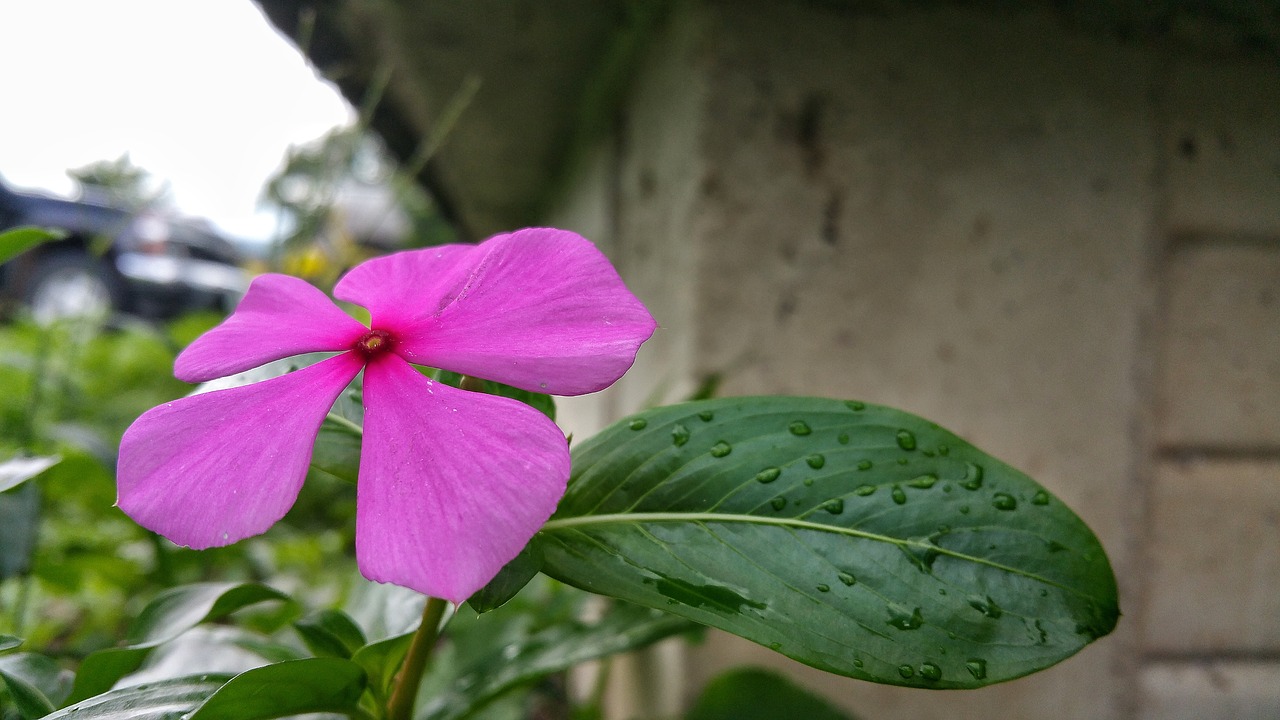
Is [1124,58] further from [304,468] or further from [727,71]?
[304,468]

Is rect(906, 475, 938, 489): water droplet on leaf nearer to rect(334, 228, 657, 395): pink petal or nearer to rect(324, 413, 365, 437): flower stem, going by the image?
rect(334, 228, 657, 395): pink petal

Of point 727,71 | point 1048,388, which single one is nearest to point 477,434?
point 727,71

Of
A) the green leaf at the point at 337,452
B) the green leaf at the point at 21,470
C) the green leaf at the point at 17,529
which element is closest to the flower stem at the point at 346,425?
the green leaf at the point at 337,452

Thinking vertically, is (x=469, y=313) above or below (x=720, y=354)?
above

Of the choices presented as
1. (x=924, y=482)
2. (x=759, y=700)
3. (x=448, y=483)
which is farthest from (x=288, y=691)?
(x=759, y=700)

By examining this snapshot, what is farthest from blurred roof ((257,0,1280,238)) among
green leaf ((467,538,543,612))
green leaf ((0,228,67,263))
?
green leaf ((467,538,543,612))

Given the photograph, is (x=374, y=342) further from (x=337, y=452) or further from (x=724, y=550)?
(x=724, y=550)
